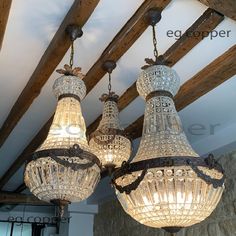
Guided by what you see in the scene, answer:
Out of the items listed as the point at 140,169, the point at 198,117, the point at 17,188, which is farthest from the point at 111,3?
the point at 17,188

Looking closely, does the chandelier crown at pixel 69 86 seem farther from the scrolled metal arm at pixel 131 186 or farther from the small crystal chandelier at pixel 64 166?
the scrolled metal arm at pixel 131 186

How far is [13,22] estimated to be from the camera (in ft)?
5.46

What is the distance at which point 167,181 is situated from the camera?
1012 mm

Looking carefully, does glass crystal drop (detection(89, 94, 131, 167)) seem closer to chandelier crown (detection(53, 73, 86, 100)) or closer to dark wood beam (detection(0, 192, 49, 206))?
chandelier crown (detection(53, 73, 86, 100))

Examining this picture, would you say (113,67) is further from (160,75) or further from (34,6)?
(160,75)

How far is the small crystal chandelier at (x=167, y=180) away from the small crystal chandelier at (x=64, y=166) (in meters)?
0.14

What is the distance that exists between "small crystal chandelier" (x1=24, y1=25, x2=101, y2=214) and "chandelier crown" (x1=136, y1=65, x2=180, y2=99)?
294mm

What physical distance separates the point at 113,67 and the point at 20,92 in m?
0.70

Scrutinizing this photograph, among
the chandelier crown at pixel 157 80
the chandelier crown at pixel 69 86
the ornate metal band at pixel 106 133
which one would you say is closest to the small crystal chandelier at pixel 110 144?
the ornate metal band at pixel 106 133

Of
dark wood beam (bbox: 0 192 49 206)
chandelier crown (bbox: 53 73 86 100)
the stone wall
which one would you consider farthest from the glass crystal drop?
dark wood beam (bbox: 0 192 49 206)

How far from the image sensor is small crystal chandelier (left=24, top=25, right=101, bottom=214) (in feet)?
3.89

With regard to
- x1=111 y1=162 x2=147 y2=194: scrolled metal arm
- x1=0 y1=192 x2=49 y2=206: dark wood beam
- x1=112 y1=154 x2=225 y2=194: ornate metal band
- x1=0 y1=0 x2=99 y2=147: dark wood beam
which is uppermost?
x1=0 y1=0 x2=99 y2=147: dark wood beam

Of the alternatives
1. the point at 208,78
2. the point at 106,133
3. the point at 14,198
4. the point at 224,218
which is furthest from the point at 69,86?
the point at 14,198

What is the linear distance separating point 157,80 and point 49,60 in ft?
2.63
